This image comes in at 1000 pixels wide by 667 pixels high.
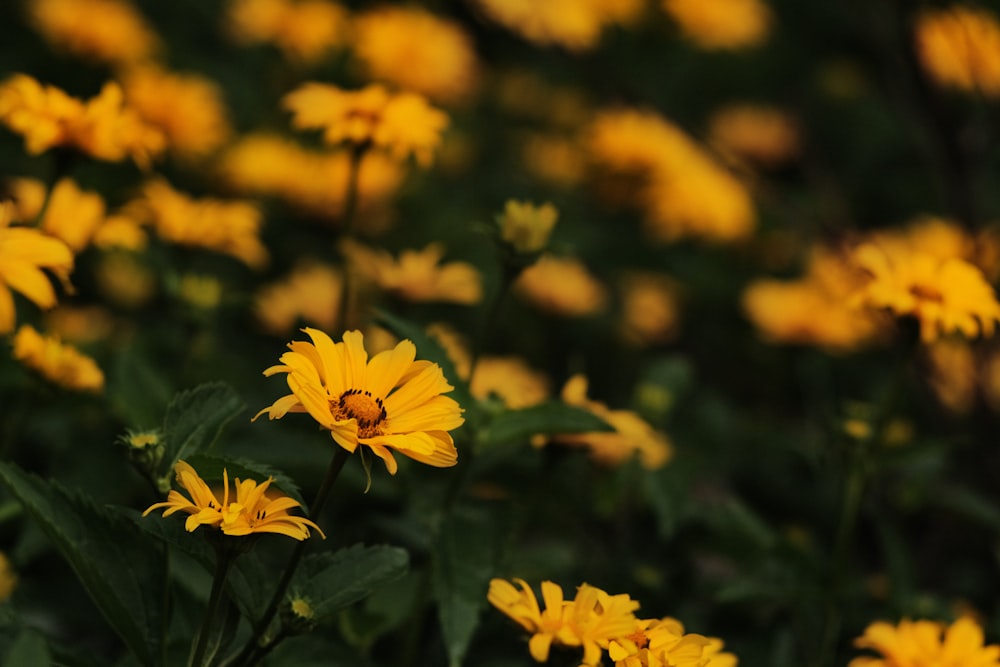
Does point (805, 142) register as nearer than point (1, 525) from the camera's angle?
No

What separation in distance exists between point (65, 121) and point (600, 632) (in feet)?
2.81

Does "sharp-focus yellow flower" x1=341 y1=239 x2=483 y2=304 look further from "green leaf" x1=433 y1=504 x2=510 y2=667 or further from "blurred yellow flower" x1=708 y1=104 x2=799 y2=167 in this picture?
"blurred yellow flower" x1=708 y1=104 x2=799 y2=167

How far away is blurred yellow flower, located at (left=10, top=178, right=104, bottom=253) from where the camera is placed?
1.44 m

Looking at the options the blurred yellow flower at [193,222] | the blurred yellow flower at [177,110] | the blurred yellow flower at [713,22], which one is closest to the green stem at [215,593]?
the blurred yellow flower at [193,222]

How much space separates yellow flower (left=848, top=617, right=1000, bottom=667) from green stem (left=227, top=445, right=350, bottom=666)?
23.8 inches

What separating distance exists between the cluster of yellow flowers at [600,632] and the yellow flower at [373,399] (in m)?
0.15

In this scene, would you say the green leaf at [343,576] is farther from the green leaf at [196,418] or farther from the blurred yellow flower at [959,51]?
the blurred yellow flower at [959,51]

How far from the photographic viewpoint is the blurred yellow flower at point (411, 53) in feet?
9.54

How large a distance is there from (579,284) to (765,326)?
0.41 meters

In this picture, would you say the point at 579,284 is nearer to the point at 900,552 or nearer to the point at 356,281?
the point at 356,281

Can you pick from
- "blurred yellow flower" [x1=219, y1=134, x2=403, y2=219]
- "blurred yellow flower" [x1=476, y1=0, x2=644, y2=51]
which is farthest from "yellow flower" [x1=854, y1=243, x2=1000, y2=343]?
"blurred yellow flower" [x1=476, y1=0, x2=644, y2=51]

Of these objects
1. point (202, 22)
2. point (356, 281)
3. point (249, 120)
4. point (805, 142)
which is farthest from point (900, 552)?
point (202, 22)

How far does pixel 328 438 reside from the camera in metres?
1.56

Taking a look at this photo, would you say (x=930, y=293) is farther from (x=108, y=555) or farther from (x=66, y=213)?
(x=66, y=213)
